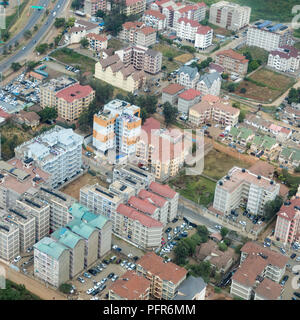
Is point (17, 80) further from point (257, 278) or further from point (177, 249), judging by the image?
point (257, 278)

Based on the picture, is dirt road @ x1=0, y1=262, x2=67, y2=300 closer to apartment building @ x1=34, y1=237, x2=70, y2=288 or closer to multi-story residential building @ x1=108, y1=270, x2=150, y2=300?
apartment building @ x1=34, y1=237, x2=70, y2=288

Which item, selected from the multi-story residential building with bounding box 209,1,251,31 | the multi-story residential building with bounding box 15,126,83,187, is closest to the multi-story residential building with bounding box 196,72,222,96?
the multi-story residential building with bounding box 209,1,251,31

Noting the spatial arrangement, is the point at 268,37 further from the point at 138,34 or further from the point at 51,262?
the point at 51,262

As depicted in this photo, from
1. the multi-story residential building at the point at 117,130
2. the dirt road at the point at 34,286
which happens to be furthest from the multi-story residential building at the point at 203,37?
the dirt road at the point at 34,286

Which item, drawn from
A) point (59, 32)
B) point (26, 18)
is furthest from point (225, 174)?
point (26, 18)

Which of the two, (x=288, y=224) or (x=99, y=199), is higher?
(x=99, y=199)

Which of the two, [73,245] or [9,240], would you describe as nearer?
[73,245]

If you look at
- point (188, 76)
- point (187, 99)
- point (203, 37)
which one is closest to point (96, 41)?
point (203, 37)
